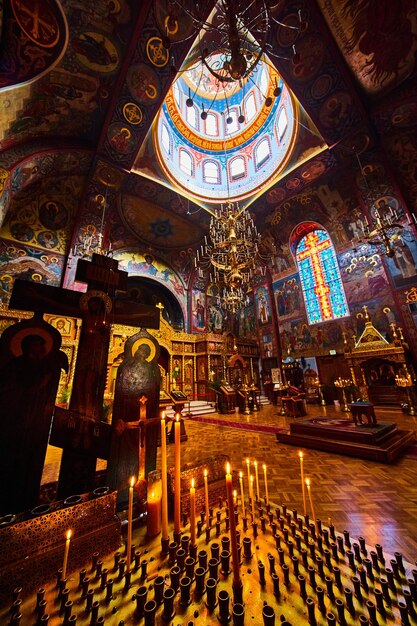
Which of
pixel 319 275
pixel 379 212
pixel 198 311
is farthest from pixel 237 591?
pixel 198 311

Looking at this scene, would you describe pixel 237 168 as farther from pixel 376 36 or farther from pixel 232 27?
pixel 232 27

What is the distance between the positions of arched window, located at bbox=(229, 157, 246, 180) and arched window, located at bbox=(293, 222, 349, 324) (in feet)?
17.9

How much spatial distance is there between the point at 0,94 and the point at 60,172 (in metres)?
3.70

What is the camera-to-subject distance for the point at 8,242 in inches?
371

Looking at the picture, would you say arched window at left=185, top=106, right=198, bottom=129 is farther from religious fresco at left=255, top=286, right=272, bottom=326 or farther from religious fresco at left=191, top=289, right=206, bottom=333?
religious fresco at left=255, top=286, right=272, bottom=326

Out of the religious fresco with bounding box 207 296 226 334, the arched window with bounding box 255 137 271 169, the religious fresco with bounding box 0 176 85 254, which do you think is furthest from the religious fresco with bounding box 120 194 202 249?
the arched window with bounding box 255 137 271 169

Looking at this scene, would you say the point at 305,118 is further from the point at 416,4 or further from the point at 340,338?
the point at 340,338

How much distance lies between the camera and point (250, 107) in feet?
52.1

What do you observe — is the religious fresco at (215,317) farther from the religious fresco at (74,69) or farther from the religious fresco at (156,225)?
the religious fresco at (74,69)

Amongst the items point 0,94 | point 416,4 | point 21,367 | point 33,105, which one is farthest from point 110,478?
point 416,4

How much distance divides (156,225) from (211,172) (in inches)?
226

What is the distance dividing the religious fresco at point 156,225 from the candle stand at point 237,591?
13.6 meters

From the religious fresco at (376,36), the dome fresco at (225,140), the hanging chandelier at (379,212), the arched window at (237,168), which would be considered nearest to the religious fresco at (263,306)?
the dome fresco at (225,140)

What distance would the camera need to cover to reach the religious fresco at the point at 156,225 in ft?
41.0
